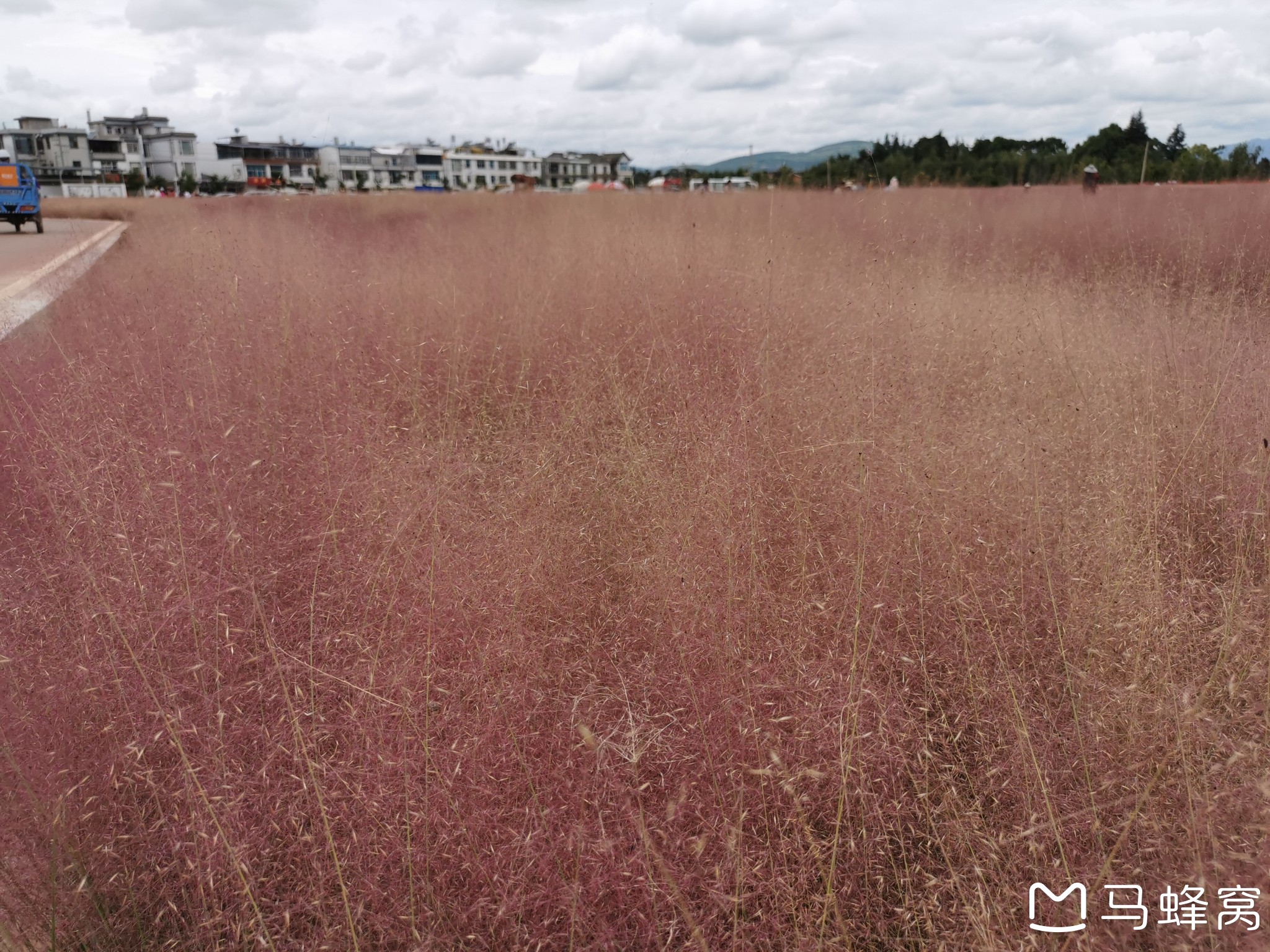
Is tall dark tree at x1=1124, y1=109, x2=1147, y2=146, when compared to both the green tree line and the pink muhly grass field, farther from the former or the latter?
the pink muhly grass field

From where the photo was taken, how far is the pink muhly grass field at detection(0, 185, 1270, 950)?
5.52ft

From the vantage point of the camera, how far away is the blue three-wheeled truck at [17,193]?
15758mm

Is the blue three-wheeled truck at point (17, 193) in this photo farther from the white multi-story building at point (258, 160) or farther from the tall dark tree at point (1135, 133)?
the white multi-story building at point (258, 160)

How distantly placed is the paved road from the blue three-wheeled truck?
0.36m

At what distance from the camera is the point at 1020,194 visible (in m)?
12.5

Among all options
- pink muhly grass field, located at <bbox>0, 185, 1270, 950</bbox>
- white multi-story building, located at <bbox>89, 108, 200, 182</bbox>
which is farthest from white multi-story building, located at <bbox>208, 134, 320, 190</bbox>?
pink muhly grass field, located at <bbox>0, 185, 1270, 950</bbox>

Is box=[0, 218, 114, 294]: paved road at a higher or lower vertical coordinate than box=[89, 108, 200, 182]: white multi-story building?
lower

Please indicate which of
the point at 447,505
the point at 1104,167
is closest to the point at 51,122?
the point at 1104,167

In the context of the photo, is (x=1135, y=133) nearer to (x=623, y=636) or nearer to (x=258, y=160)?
(x=623, y=636)

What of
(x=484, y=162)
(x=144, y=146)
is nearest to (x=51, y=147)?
(x=144, y=146)
